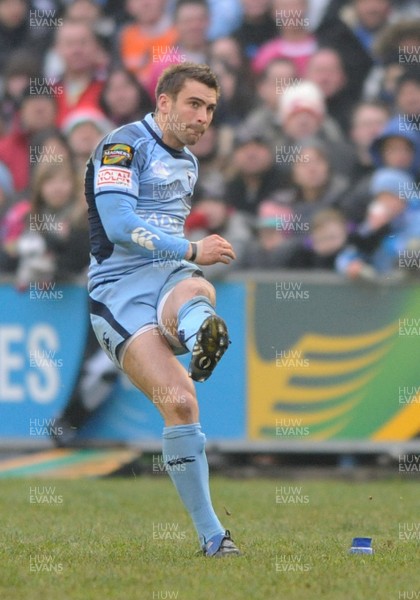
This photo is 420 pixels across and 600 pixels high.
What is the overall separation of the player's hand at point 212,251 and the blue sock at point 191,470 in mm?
862

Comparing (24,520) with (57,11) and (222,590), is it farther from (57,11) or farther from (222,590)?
(57,11)

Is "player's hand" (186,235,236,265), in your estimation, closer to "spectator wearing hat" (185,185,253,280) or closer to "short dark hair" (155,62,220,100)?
"short dark hair" (155,62,220,100)

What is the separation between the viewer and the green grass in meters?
5.51

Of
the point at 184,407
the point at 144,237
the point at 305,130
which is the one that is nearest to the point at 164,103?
the point at 144,237

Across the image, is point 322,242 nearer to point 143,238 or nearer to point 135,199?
point 135,199

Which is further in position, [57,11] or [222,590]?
[57,11]

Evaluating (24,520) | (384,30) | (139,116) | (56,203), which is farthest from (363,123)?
(24,520)

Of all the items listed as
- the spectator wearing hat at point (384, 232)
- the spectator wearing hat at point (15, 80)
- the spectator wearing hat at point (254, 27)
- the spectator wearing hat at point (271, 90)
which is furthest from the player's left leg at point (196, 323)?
the spectator wearing hat at point (15, 80)

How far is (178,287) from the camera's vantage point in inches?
265

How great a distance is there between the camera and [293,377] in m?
12.0

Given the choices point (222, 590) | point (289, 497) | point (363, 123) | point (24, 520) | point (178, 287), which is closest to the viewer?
point (222, 590)

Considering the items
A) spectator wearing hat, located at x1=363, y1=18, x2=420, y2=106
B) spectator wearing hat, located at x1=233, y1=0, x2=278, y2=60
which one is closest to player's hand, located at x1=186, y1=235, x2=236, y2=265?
spectator wearing hat, located at x1=363, y1=18, x2=420, y2=106

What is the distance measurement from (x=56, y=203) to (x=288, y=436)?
3.30 metres

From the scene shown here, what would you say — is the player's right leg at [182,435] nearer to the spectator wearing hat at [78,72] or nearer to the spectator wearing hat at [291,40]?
the spectator wearing hat at [291,40]
